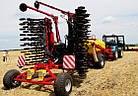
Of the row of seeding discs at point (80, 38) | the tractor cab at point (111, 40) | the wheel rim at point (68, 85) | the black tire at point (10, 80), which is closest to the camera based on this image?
the wheel rim at point (68, 85)

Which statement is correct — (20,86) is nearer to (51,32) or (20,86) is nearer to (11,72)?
(11,72)

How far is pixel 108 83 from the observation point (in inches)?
222

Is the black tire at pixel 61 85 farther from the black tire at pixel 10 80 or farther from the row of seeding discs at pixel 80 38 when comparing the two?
the black tire at pixel 10 80

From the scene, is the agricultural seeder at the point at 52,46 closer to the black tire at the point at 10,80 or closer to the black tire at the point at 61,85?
the black tire at the point at 10,80

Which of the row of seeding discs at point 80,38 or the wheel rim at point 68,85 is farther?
the row of seeding discs at point 80,38

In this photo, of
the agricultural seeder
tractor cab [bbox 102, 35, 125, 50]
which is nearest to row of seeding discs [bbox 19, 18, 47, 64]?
the agricultural seeder

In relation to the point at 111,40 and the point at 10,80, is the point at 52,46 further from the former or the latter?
the point at 111,40

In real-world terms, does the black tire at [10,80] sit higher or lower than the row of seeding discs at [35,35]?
lower

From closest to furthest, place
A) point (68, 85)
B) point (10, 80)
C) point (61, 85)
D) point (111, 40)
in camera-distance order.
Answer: point (61, 85), point (68, 85), point (10, 80), point (111, 40)

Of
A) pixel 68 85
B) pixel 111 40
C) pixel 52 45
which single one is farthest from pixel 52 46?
pixel 111 40

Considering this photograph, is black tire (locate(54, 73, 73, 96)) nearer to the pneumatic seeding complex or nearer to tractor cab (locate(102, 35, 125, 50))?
the pneumatic seeding complex

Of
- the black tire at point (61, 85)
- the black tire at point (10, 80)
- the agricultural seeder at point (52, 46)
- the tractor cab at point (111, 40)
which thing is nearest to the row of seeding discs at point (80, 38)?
the agricultural seeder at point (52, 46)

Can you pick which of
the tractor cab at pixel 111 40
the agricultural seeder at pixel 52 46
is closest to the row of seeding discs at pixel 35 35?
the agricultural seeder at pixel 52 46

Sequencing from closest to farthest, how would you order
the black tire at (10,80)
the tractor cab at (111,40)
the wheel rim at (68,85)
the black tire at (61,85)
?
the black tire at (61,85) → the wheel rim at (68,85) → the black tire at (10,80) → the tractor cab at (111,40)
